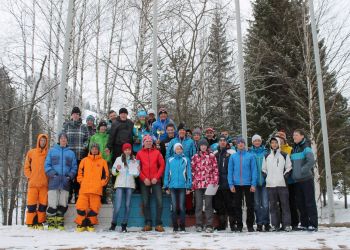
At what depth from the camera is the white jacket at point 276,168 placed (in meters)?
7.43

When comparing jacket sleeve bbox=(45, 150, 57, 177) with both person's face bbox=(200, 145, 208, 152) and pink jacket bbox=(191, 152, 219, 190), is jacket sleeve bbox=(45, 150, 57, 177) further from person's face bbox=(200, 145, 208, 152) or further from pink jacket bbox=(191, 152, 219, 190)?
person's face bbox=(200, 145, 208, 152)

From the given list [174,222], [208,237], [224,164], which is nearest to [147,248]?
[208,237]

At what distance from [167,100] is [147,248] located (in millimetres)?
15257

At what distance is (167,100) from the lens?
67.2ft

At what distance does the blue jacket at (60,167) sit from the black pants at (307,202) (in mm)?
4665

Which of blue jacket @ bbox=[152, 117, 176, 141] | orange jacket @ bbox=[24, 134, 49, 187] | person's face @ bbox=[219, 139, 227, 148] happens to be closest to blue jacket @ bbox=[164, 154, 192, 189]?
person's face @ bbox=[219, 139, 227, 148]

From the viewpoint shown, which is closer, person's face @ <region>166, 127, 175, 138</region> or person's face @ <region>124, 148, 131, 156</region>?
person's face @ <region>124, 148, 131, 156</region>

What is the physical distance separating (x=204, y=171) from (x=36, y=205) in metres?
3.62

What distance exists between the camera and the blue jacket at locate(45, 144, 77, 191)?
771 centimetres

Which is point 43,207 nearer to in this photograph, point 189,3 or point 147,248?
point 147,248

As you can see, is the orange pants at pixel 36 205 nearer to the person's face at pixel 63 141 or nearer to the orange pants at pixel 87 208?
the orange pants at pixel 87 208

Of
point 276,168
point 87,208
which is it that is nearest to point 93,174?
point 87,208

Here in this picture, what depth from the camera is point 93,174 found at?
25.2 ft

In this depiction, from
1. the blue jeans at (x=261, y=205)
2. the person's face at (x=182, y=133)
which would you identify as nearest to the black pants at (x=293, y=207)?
the blue jeans at (x=261, y=205)
